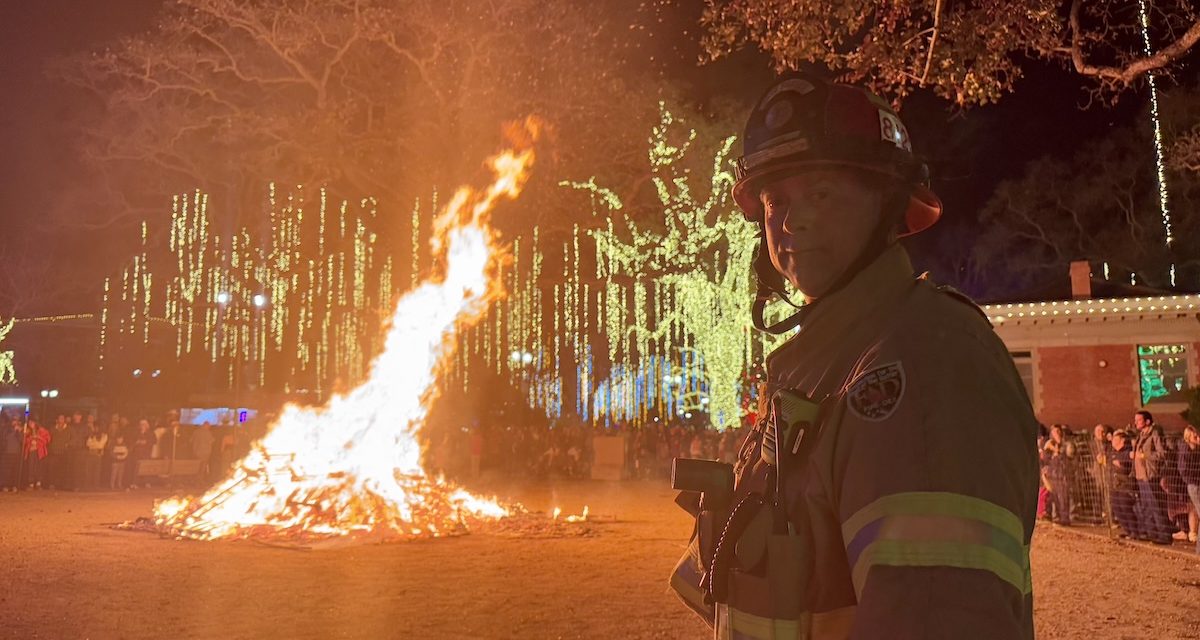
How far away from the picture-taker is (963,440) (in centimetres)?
133

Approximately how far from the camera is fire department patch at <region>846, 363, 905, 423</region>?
4.61 ft

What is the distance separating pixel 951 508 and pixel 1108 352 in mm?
27210

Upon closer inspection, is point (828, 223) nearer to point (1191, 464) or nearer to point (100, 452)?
point (1191, 464)

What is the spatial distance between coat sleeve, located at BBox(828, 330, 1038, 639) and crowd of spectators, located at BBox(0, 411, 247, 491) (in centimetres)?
2502

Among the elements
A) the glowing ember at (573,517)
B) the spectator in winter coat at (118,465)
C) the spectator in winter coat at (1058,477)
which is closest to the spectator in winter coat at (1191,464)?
the spectator in winter coat at (1058,477)

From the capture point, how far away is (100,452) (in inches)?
888

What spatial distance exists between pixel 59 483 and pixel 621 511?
15.4 meters

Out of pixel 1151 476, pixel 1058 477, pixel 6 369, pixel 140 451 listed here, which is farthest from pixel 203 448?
pixel 1151 476

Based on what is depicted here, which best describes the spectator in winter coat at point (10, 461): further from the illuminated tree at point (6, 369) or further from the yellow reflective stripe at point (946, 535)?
the yellow reflective stripe at point (946, 535)

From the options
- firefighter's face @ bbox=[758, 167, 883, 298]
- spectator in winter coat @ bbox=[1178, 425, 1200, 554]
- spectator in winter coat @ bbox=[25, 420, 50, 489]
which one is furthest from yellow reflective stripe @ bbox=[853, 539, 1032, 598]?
spectator in winter coat @ bbox=[25, 420, 50, 489]

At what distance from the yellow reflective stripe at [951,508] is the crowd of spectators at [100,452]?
2508 centimetres

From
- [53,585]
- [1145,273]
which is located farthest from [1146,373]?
[53,585]

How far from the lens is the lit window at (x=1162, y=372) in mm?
23688

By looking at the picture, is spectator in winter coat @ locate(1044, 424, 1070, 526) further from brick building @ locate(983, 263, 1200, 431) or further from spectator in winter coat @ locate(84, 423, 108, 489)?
spectator in winter coat @ locate(84, 423, 108, 489)
